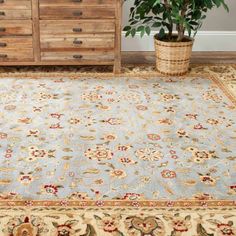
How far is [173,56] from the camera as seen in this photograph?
148 inches

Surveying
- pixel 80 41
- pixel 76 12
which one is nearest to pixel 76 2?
pixel 76 12

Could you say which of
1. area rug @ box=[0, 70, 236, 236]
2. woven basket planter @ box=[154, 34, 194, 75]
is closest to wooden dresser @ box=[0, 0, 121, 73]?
area rug @ box=[0, 70, 236, 236]

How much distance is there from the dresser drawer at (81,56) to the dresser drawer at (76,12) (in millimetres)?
299

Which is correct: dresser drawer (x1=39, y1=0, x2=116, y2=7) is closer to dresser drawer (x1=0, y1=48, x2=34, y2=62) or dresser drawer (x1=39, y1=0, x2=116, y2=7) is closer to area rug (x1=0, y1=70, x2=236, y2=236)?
dresser drawer (x1=0, y1=48, x2=34, y2=62)

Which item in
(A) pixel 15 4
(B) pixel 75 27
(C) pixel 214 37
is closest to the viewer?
(A) pixel 15 4

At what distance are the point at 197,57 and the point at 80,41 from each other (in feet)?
4.35

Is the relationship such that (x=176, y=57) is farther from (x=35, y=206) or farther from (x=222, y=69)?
(x=35, y=206)

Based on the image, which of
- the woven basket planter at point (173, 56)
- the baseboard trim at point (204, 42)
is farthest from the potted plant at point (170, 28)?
the baseboard trim at point (204, 42)

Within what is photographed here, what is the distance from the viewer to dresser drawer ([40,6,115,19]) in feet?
12.0

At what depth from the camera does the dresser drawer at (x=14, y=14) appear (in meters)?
3.64

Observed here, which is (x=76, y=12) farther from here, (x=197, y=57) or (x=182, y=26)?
(x=197, y=57)

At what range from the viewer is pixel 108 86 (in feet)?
11.7

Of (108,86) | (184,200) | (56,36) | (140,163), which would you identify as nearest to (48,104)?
(108,86)

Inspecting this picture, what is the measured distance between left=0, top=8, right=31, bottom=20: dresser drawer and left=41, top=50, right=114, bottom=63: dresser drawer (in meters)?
0.35
